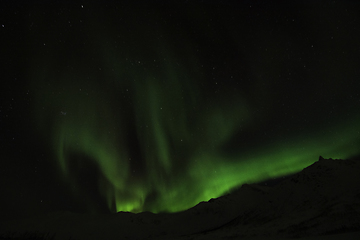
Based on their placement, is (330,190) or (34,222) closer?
(330,190)

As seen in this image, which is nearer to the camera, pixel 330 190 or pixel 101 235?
pixel 330 190

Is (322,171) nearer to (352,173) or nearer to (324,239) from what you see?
(352,173)

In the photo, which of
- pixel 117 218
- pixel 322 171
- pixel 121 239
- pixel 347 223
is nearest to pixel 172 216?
pixel 117 218

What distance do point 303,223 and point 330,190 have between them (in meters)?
89.3

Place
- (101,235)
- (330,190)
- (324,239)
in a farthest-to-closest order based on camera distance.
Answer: (101,235) → (330,190) → (324,239)

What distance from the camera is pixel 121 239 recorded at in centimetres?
14338

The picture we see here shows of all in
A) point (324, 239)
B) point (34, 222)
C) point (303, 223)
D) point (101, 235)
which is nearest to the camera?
point (324, 239)

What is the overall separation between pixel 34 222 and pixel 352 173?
259m

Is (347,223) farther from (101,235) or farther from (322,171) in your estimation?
(322,171)

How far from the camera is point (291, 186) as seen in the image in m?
182

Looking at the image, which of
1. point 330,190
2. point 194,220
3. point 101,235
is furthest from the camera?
point 194,220

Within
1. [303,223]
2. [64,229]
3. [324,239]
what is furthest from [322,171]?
[64,229]

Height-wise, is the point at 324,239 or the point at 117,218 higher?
the point at 117,218

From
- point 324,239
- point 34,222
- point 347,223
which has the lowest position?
point 347,223
